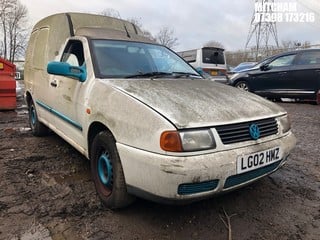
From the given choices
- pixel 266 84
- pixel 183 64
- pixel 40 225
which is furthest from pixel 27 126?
pixel 266 84

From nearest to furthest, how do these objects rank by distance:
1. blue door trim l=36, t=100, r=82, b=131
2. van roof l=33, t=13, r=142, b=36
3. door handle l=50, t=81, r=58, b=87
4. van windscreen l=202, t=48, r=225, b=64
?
blue door trim l=36, t=100, r=82, b=131, door handle l=50, t=81, r=58, b=87, van roof l=33, t=13, r=142, b=36, van windscreen l=202, t=48, r=225, b=64

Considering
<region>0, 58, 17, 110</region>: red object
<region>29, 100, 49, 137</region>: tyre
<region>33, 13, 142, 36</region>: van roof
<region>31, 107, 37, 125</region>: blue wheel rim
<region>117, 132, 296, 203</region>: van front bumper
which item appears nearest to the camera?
<region>117, 132, 296, 203</region>: van front bumper

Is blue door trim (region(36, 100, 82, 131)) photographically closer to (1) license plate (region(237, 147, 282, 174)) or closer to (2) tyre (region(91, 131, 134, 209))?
(2) tyre (region(91, 131, 134, 209))

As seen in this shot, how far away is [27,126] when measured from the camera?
21.2 feet

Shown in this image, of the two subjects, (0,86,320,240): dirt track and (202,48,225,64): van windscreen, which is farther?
(202,48,225,64): van windscreen

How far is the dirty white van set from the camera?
88.0 inches

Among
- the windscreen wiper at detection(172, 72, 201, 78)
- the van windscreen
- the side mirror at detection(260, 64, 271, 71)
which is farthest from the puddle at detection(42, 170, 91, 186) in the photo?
the van windscreen

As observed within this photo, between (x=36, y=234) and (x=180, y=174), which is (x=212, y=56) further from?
(x=36, y=234)

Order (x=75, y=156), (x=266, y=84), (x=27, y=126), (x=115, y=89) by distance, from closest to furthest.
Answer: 1. (x=115, y=89)
2. (x=75, y=156)
3. (x=27, y=126)
4. (x=266, y=84)

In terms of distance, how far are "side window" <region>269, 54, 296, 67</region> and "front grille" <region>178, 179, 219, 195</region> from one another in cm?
796

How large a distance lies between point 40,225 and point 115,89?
4.19ft

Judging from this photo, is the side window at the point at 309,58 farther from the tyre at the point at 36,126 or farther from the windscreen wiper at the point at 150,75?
the tyre at the point at 36,126

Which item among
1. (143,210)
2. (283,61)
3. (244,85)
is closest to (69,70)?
(143,210)

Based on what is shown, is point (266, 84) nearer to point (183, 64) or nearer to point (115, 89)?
point (183, 64)
